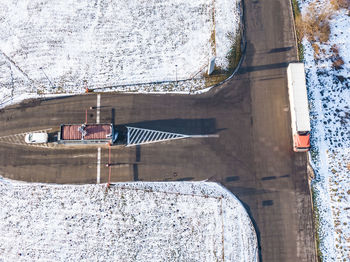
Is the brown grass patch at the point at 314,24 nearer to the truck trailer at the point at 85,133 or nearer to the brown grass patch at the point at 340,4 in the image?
the brown grass patch at the point at 340,4

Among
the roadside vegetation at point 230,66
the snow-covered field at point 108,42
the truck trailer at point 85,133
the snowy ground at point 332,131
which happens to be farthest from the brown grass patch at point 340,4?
the truck trailer at point 85,133

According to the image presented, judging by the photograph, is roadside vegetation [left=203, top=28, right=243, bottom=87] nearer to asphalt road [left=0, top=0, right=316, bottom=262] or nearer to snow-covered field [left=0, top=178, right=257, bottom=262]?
asphalt road [left=0, top=0, right=316, bottom=262]

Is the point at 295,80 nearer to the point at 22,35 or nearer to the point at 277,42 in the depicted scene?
the point at 277,42

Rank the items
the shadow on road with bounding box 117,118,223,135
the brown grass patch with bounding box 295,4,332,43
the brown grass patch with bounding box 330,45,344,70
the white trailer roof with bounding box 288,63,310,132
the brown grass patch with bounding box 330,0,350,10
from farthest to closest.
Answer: the brown grass patch with bounding box 330,0,350,10
the brown grass patch with bounding box 295,4,332,43
the brown grass patch with bounding box 330,45,344,70
the shadow on road with bounding box 117,118,223,135
the white trailer roof with bounding box 288,63,310,132

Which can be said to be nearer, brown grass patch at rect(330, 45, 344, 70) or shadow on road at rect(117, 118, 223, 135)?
shadow on road at rect(117, 118, 223, 135)

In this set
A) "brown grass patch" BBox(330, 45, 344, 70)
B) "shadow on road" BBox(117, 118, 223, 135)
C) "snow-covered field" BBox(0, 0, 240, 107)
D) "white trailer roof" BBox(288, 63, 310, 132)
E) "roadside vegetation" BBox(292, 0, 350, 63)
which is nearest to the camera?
"white trailer roof" BBox(288, 63, 310, 132)

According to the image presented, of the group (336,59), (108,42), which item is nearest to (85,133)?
(108,42)

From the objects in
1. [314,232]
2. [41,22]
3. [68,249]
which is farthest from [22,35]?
[314,232]

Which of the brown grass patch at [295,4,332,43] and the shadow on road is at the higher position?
the brown grass patch at [295,4,332,43]

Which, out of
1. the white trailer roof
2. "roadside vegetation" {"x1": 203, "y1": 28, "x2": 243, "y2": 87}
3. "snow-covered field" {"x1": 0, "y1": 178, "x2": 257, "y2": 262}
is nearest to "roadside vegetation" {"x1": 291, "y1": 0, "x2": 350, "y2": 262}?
the white trailer roof
